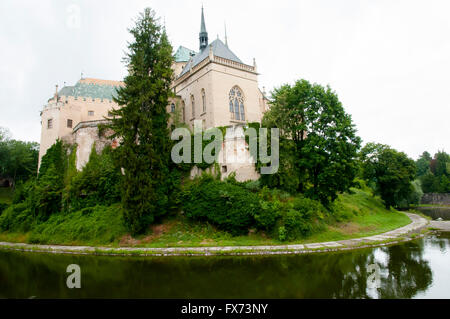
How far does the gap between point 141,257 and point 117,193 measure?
8278 mm

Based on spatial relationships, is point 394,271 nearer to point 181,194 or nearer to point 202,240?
point 202,240

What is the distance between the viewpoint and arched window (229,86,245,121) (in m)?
29.4

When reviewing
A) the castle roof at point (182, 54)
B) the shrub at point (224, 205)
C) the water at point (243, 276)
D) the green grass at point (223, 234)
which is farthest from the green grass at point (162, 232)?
the castle roof at point (182, 54)

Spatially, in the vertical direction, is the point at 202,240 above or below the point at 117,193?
below

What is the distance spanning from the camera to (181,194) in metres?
20.5

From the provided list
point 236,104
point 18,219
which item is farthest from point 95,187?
point 236,104

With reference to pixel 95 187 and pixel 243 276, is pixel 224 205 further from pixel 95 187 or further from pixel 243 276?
pixel 95 187

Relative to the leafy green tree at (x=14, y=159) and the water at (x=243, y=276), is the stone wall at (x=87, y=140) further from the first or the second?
the leafy green tree at (x=14, y=159)

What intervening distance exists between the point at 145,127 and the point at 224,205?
7.75 metres

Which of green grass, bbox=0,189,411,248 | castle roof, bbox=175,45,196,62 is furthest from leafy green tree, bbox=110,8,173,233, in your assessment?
castle roof, bbox=175,45,196,62

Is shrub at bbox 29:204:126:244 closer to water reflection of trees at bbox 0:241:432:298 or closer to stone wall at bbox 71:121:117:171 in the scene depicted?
water reflection of trees at bbox 0:241:432:298

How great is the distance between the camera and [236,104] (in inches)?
1172

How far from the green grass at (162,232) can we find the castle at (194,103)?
6.80 metres

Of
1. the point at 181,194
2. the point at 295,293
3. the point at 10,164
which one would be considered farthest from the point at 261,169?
the point at 10,164
